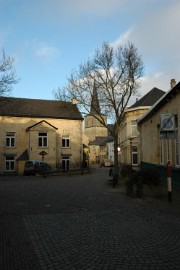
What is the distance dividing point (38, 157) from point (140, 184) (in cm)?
3654

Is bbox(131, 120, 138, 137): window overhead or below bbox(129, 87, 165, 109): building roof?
below

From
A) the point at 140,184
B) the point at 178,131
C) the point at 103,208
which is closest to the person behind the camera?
the point at 103,208

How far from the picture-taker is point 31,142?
48.7 m

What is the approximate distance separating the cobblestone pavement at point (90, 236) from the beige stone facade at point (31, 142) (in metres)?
35.9

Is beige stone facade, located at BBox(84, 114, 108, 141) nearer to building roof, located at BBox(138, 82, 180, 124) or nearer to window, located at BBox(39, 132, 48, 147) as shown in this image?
window, located at BBox(39, 132, 48, 147)

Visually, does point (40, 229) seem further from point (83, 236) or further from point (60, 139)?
point (60, 139)

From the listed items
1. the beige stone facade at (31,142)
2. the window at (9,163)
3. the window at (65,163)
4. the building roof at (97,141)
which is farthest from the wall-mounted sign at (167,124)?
the building roof at (97,141)

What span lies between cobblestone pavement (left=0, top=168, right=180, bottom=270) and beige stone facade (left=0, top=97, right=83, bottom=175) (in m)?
35.9

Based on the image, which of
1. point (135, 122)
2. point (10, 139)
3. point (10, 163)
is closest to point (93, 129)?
point (10, 139)

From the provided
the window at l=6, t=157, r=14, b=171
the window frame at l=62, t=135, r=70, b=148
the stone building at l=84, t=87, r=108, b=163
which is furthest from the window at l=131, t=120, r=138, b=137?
the stone building at l=84, t=87, r=108, b=163

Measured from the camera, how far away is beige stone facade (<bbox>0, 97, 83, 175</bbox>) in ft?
157

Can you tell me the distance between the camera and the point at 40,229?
26.4 ft

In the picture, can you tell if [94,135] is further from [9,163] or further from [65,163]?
[9,163]

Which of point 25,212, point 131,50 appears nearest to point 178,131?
point 25,212
